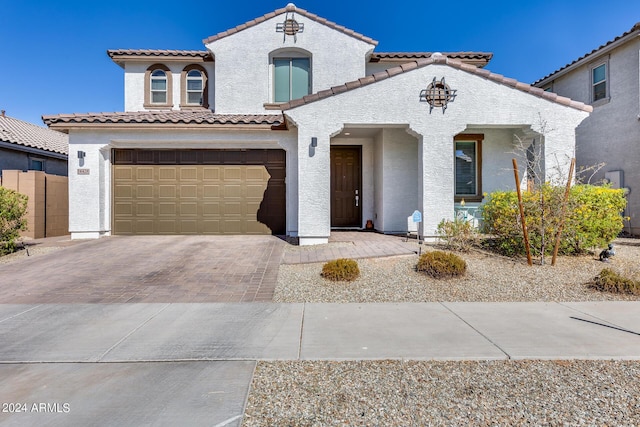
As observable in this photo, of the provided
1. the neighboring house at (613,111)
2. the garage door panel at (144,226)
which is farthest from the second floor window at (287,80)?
the neighboring house at (613,111)

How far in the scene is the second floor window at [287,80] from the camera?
13312mm

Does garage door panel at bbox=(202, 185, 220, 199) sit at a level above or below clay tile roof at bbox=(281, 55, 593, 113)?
below

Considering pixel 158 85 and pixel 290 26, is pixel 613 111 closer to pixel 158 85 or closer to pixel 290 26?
pixel 290 26

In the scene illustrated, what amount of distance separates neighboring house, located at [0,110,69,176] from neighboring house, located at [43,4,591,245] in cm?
508

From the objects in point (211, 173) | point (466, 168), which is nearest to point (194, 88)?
point (211, 173)

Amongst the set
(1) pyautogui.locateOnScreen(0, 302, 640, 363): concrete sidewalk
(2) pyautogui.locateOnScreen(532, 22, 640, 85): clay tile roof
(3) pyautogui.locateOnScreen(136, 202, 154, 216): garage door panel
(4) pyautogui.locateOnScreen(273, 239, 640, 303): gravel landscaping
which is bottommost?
(1) pyautogui.locateOnScreen(0, 302, 640, 363): concrete sidewalk

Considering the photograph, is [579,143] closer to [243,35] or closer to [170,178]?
[243,35]

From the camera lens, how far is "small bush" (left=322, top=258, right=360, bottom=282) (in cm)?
656

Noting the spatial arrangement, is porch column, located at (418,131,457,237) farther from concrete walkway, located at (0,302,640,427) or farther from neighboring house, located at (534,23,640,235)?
neighboring house, located at (534,23,640,235)

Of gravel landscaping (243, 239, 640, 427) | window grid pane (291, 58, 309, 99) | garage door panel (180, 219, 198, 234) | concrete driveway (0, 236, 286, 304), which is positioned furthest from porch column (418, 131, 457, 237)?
garage door panel (180, 219, 198, 234)

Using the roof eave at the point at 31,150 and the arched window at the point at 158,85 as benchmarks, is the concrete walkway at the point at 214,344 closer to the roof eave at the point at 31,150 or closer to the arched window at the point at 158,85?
the arched window at the point at 158,85

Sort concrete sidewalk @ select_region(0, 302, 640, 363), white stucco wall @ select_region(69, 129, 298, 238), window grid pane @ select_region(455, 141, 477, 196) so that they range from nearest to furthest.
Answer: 1. concrete sidewalk @ select_region(0, 302, 640, 363)
2. white stucco wall @ select_region(69, 129, 298, 238)
3. window grid pane @ select_region(455, 141, 477, 196)

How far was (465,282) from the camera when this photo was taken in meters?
6.53

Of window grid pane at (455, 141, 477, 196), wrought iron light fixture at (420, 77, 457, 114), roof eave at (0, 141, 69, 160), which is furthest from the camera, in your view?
roof eave at (0, 141, 69, 160)
